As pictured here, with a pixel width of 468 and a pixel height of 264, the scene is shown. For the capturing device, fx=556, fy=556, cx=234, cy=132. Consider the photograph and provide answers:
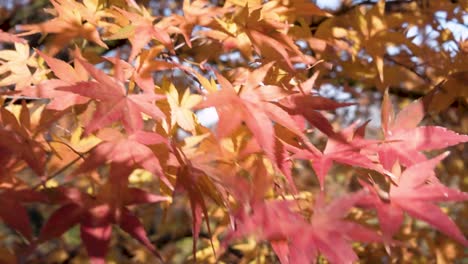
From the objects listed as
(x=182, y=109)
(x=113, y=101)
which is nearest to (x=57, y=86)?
(x=113, y=101)

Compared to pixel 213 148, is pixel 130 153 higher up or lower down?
higher up

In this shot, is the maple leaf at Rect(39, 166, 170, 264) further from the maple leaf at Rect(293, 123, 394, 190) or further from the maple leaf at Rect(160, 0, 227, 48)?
the maple leaf at Rect(160, 0, 227, 48)

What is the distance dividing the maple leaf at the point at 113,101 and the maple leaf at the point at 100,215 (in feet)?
0.24

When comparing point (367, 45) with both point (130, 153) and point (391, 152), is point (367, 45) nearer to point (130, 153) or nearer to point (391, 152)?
point (391, 152)

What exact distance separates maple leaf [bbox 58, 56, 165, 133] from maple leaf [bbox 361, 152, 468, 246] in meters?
0.32

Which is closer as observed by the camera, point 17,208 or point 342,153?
point 17,208

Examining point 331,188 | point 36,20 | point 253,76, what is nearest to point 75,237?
point 36,20

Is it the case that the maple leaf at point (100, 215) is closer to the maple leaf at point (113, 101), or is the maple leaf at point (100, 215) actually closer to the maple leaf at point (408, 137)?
the maple leaf at point (113, 101)

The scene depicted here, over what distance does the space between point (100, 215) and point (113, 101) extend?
16 cm

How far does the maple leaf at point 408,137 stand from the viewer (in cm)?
86

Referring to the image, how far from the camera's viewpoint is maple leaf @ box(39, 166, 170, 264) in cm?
66

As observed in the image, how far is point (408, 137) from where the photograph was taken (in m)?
0.88

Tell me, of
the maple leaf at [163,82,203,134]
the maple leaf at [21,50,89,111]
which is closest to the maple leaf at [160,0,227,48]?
the maple leaf at [163,82,203,134]

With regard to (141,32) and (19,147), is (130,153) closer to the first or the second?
(19,147)
